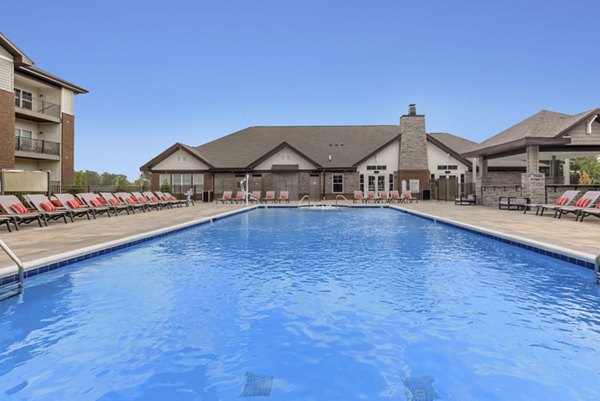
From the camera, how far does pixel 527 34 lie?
27797 mm

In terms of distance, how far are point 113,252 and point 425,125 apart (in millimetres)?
29638

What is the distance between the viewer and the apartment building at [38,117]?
75.5ft

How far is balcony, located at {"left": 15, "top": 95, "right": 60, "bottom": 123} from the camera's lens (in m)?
26.5

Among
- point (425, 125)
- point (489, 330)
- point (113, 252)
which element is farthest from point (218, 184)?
point (489, 330)

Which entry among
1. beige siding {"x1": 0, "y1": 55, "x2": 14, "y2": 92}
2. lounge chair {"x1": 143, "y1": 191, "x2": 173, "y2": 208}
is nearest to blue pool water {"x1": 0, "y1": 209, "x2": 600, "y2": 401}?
lounge chair {"x1": 143, "y1": 191, "x2": 173, "y2": 208}

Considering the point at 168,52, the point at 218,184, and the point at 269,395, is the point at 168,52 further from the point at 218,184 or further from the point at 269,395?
the point at 269,395

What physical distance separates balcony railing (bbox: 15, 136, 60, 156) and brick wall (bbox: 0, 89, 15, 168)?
3.20 m

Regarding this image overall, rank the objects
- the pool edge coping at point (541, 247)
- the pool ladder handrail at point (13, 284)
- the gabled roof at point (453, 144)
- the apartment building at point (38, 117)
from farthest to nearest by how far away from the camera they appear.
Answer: the gabled roof at point (453, 144) → the apartment building at point (38, 117) → the pool edge coping at point (541, 247) → the pool ladder handrail at point (13, 284)

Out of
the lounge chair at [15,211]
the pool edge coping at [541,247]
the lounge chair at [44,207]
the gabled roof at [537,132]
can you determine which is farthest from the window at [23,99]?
the gabled roof at [537,132]

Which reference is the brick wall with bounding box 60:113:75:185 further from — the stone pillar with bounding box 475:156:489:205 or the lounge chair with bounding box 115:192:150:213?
the stone pillar with bounding box 475:156:489:205

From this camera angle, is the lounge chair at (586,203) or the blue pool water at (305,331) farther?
the lounge chair at (586,203)

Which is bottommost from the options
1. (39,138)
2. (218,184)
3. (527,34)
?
(218,184)

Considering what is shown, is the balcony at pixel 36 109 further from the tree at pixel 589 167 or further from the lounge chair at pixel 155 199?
the tree at pixel 589 167

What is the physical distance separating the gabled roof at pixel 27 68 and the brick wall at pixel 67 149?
91.5 inches
